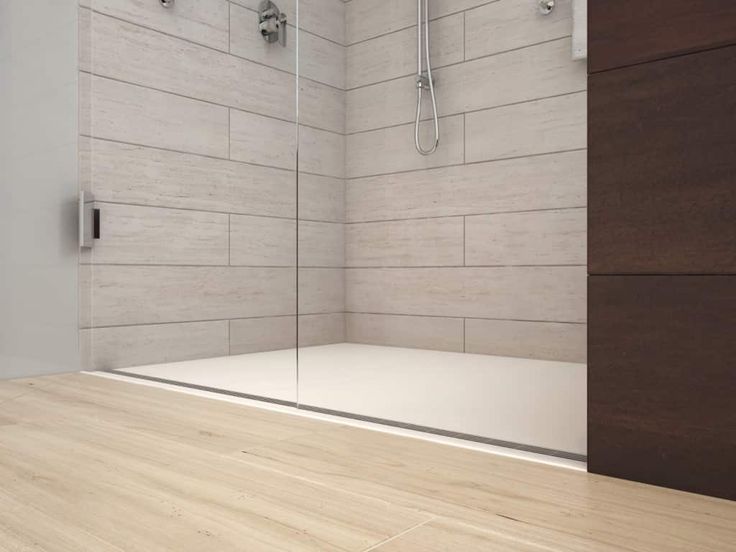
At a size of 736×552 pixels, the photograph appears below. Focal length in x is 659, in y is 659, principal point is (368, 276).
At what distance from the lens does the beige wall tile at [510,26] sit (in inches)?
66.4

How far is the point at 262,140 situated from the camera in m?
2.25

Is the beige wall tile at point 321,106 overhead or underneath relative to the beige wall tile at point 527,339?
overhead

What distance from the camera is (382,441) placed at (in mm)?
1407

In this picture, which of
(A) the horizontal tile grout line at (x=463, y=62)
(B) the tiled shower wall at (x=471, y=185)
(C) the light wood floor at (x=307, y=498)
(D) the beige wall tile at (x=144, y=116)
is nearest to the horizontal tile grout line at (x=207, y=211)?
(B) the tiled shower wall at (x=471, y=185)

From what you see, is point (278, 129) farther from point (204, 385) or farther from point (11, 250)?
point (11, 250)

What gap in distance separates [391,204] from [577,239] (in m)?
0.73

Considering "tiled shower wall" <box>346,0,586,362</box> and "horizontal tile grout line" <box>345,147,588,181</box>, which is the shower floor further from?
"horizontal tile grout line" <box>345,147,588,181</box>

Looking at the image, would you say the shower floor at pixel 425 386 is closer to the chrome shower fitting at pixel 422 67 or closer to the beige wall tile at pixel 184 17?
the chrome shower fitting at pixel 422 67

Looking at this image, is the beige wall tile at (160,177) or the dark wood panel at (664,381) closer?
the dark wood panel at (664,381)

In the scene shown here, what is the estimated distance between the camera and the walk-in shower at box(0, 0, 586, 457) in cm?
169

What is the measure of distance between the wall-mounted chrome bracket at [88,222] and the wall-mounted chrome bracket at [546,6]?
1.68 m

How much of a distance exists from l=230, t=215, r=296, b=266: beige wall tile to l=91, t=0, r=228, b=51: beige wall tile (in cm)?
64

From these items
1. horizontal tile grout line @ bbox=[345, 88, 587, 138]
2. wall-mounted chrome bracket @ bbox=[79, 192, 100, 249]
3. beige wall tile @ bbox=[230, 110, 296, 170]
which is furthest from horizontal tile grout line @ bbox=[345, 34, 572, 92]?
wall-mounted chrome bracket @ bbox=[79, 192, 100, 249]

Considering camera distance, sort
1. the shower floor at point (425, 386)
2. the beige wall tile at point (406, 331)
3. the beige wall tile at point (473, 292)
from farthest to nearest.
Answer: the beige wall tile at point (406, 331), the beige wall tile at point (473, 292), the shower floor at point (425, 386)
